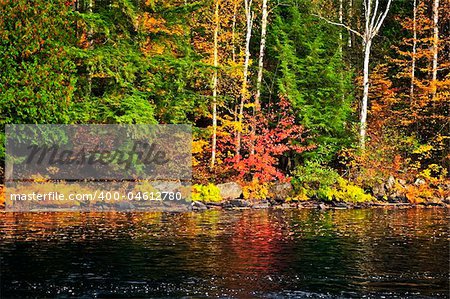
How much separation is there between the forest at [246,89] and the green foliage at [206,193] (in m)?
0.05

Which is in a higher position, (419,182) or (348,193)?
(419,182)

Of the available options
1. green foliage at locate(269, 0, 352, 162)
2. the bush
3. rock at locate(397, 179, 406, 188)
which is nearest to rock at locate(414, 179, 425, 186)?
rock at locate(397, 179, 406, 188)

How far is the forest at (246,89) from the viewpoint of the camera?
2348 cm

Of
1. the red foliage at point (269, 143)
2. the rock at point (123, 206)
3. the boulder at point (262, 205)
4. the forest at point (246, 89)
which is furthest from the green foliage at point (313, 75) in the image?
the rock at point (123, 206)

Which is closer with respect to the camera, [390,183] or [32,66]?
[32,66]

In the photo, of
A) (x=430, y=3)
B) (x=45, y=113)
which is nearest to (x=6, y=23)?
(x=45, y=113)

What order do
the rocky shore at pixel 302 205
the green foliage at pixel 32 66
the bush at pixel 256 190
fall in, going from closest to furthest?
the green foliage at pixel 32 66 → the rocky shore at pixel 302 205 → the bush at pixel 256 190

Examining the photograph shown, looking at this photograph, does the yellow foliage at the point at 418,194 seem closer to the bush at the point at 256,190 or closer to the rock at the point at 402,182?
the rock at the point at 402,182

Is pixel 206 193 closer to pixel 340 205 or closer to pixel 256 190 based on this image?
pixel 256 190

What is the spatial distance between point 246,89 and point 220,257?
1751 cm

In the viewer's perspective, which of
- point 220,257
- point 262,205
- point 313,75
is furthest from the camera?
point 313,75

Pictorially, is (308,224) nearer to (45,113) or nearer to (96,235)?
(96,235)

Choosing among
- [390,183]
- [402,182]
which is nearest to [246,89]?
[390,183]

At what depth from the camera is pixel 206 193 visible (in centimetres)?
2578
